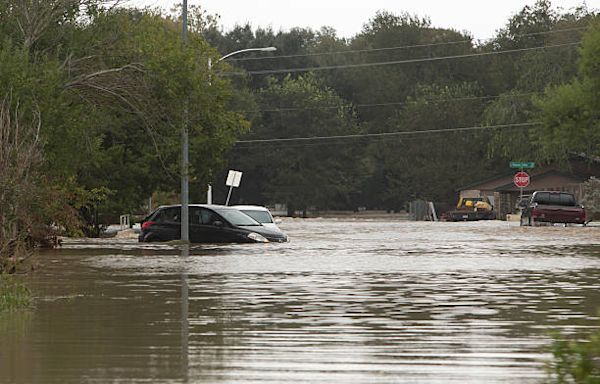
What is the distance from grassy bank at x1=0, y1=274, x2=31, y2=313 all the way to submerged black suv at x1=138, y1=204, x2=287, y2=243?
20845 millimetres

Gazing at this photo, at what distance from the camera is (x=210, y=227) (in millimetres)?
42781

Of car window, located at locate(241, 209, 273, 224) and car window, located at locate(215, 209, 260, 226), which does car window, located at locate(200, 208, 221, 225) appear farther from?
car window, located at locate(241, 209, 273, 224)

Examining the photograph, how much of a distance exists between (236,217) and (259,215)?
16.1ft

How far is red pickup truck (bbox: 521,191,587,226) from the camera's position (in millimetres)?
65688

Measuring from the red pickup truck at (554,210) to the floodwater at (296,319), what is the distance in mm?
32149

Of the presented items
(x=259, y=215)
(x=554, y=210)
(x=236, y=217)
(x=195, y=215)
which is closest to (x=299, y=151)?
(x=554, y=210)

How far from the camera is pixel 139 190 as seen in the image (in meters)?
50.1

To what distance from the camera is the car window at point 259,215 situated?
4659 cm

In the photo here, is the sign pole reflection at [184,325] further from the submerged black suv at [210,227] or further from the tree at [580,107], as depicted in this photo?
the tree at [580,107]

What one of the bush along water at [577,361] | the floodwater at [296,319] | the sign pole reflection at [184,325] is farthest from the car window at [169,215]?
the bush along water at [577,361]

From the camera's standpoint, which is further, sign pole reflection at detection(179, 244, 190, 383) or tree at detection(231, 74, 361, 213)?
tree at detection(231, 74, 361, 213)

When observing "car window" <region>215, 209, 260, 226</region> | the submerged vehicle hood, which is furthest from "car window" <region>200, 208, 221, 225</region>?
the submerged vehicle hood

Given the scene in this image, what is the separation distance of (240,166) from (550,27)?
3081 centimetres

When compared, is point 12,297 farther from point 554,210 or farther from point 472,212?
point 472,212
